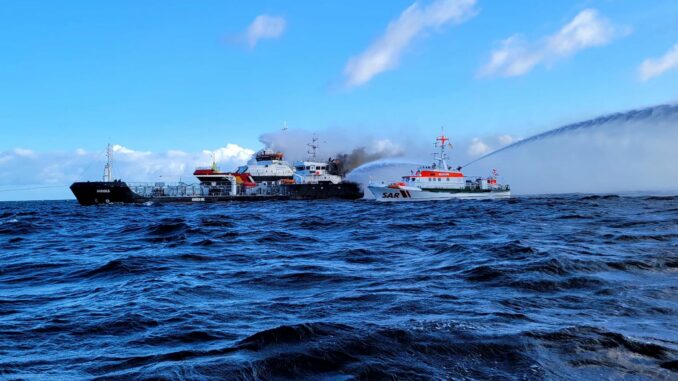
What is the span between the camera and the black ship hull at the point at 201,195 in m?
69.9

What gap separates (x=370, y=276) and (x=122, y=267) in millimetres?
7431

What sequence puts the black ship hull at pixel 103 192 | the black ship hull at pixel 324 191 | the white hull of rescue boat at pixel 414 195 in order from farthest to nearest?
the black ship hull at pixel 324 191 < the black ship hull at pixel 103 192 < the white hull of rescue boat at pixel 414 195

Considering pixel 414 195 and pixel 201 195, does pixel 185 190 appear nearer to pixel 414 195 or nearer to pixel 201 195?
pixel 201 195

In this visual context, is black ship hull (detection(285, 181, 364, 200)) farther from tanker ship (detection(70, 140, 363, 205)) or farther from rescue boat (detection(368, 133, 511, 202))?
rescue boat (detection(368, 133, 511, 202))

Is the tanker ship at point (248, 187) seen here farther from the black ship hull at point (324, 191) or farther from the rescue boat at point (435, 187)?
the rescue boat at point (435, 187)

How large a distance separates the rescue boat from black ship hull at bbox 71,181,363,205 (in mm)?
15777

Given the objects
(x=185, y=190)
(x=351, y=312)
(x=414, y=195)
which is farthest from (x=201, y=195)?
(x=351, y=312)

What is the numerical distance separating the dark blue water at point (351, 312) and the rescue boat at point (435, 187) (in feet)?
158

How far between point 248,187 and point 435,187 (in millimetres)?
36114

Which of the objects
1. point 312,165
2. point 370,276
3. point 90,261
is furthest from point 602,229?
point 312,165

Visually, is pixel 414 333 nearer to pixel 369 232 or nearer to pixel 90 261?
pixel 90 261

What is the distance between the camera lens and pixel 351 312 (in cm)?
791

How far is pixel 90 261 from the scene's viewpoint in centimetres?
1516

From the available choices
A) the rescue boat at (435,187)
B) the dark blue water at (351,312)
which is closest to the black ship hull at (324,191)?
the rescue boat at (435,187)
